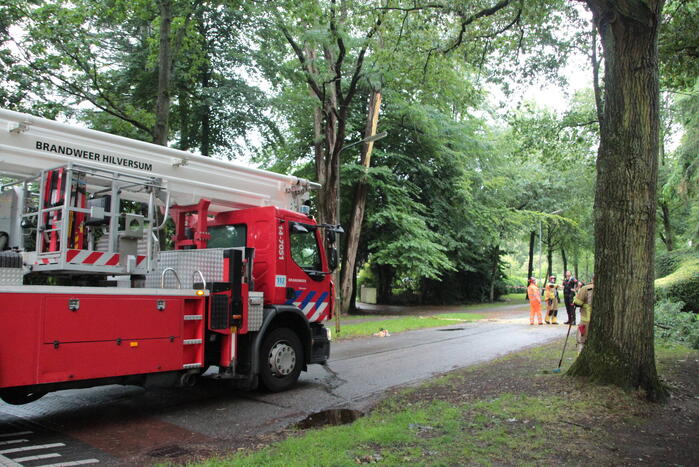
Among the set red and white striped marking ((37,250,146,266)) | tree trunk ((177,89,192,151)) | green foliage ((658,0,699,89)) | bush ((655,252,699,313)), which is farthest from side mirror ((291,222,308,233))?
tree trunk ((177,89,192,151))

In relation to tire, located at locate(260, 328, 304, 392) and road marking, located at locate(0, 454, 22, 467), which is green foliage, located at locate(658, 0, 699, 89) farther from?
road marking, located at locate(0, 454, 22, 467)

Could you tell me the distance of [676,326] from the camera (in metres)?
13.2

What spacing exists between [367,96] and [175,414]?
21.5 meters

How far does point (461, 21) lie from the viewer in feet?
36.9

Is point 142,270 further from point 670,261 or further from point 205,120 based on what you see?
point 670,261

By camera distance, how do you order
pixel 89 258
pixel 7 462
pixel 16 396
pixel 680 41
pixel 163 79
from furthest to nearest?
1. pixel 163 79
2. pixel 680 41
3. pixel 89 258
4. pixel 16 396
5. pixel 7 462

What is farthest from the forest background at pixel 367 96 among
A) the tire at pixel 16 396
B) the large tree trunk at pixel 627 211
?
the tire at pixel 16 396

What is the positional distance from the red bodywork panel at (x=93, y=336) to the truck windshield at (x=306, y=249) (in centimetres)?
204

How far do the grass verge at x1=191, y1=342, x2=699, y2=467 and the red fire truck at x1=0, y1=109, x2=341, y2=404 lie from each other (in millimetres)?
1949

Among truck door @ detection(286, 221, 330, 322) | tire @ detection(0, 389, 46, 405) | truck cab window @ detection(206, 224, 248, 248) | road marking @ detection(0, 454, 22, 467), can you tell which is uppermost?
truck cab window @ detection(206, 224, 248, 248)

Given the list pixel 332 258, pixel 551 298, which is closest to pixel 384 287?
pixel 551 298

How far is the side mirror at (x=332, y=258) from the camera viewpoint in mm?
9055

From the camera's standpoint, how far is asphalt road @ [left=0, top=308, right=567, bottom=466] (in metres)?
5.35

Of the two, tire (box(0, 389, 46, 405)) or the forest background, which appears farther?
the forest background
